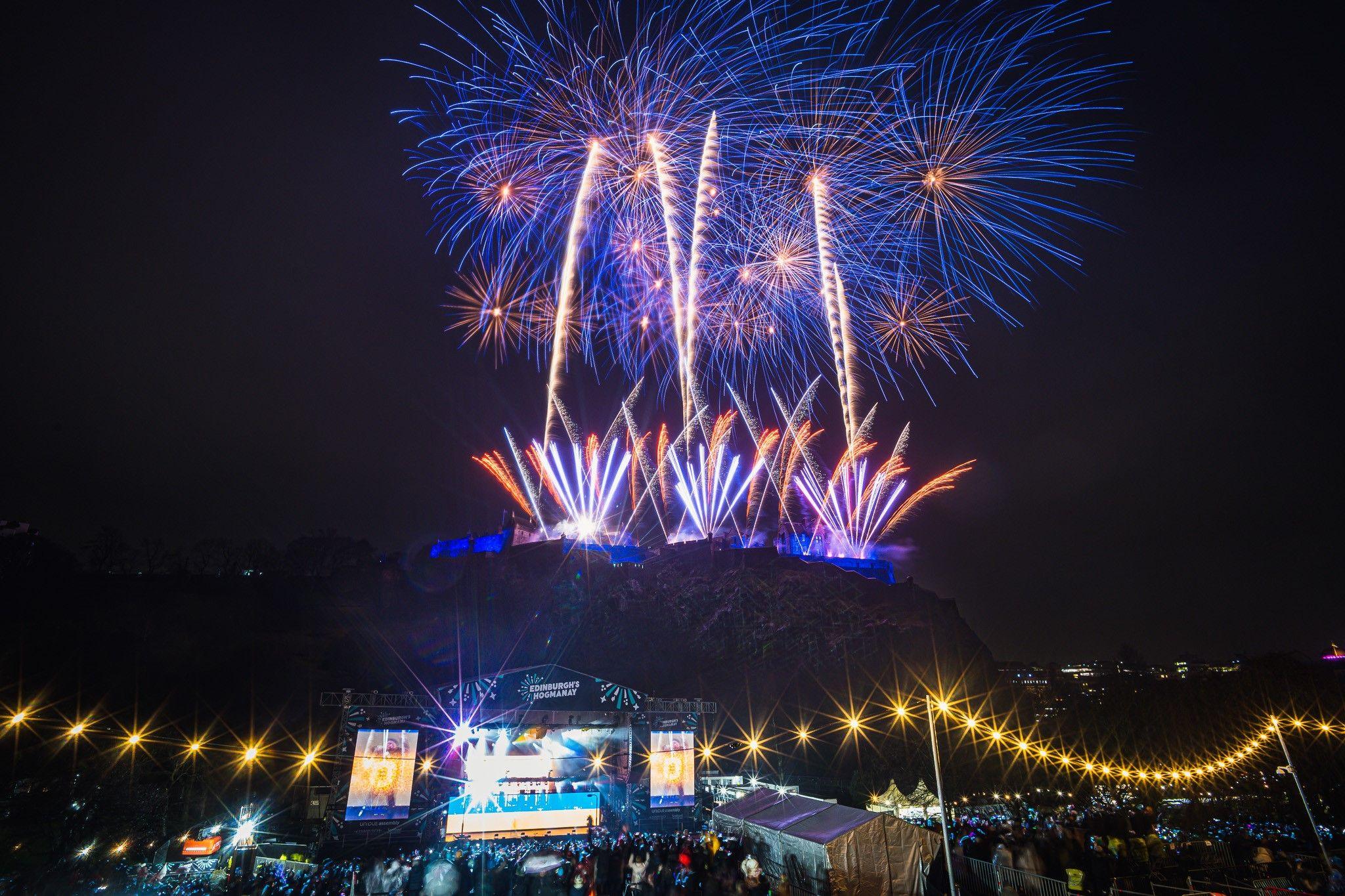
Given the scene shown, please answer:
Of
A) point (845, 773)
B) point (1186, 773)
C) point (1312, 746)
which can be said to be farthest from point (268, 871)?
point (1312, 746)

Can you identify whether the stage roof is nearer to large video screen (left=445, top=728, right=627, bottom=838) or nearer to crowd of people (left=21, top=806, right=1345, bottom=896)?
large video screen (left=445, top=728, right=627, bottom=838)

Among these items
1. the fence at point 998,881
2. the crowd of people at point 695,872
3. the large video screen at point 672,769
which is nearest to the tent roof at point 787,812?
the crowd of people at point 695,872

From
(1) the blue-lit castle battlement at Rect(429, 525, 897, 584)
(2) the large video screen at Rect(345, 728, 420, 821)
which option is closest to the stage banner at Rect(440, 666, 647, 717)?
(2) the large video screen at Rect(345, 728, 420, 821)

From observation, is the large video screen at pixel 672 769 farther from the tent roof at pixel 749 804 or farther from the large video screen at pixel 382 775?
the large video screen at pixel 382 775

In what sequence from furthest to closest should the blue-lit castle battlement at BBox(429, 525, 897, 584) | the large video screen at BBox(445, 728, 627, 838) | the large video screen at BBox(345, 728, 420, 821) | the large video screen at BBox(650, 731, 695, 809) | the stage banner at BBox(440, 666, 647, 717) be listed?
the blue-lit castle battlement at BBox(429, 525, 897, 584), the stage banner at BBox(440, 666, 647, 717), the large video screen at BBox(650, 731, 695, 809), the large video screen at BBox(445, 728, 627, 838), the large video screen at BBox(345, 728, 420, 821)

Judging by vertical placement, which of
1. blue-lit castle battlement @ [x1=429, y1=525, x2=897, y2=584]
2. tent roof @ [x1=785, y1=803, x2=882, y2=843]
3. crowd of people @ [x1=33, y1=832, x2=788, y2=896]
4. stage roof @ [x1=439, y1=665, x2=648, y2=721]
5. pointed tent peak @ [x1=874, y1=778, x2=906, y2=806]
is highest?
blue-lit castle battlement @ [x1=429, y1=525, x2=897, y2=584]

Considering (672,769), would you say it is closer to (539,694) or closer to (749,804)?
(539,694)

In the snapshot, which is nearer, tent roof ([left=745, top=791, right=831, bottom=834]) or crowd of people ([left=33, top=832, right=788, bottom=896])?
crowd of people ([left=33, top=832, right=788, bottom=896])
